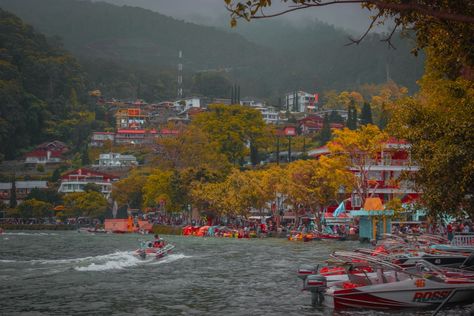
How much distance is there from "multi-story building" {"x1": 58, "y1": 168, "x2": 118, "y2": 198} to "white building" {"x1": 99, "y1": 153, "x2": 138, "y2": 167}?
15.6m

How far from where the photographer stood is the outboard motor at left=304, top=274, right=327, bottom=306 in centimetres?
2541

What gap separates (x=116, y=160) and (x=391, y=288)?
152798mm

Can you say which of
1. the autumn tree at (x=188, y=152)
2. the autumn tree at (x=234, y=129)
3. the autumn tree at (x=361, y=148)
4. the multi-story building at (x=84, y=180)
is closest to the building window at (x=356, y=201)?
the autumn tree at (x=361, y=148)

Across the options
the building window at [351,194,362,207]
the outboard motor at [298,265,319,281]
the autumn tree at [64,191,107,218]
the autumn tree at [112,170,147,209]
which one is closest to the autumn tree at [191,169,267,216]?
the building window at [351,194,362,207]

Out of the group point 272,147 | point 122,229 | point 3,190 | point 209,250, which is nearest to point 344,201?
point 209,250

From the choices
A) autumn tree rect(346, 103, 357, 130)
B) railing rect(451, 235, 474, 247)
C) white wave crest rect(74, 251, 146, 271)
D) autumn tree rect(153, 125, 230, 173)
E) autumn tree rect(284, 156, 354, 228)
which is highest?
autumn tree rect(346, 103, 357, 130)

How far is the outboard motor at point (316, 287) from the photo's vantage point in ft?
83.4

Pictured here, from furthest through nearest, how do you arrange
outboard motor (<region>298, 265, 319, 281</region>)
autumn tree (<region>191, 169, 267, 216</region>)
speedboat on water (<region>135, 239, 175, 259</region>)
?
autumn tree (<region>191, 169, 267, 216</region>)
speedboat on water (<region>135, 239, 175, 259</region>)
outboard motor (<region>298, 265, 319, 281</region>)

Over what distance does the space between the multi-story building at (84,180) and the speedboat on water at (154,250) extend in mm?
97292

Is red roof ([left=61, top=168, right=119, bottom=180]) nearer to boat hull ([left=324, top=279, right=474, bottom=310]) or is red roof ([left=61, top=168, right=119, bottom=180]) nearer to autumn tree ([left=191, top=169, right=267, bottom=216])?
autumn tree ([left=191, top=169, right=267, bottom=216])

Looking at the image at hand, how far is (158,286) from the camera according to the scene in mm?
32750

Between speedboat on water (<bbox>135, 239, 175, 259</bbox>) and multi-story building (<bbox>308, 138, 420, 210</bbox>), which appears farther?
multi-story building (<bbox>308, 138, 420, 210</bbox>)

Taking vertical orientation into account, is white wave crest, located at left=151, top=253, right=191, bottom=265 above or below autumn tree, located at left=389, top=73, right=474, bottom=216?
below

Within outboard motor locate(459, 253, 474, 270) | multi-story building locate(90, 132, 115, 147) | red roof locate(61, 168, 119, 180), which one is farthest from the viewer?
multi-story building locate(90, 132, 115, 147)
